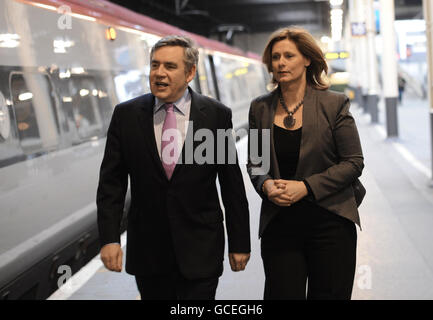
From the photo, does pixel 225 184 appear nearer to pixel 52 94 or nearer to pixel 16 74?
pixel 16 74

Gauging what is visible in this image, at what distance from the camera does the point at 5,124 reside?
4.50 meters

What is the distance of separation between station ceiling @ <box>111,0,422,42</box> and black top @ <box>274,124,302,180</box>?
2696cm

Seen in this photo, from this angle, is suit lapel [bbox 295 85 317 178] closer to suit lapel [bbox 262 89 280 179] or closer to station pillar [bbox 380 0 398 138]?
suit lapel [bbox 262 89 280 179]

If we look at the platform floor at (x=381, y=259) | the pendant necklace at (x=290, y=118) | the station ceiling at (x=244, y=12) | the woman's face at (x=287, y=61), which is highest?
the station ceiling at (x=244, y=12)

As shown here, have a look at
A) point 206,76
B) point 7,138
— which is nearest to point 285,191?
point 7,138

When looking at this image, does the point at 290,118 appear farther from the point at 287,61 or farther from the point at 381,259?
the point at 381,259

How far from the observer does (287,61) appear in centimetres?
267

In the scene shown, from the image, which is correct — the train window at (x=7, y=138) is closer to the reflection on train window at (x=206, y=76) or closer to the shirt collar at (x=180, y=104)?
the shirt collar at (x=180, y=104)

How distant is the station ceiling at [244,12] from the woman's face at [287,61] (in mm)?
26901

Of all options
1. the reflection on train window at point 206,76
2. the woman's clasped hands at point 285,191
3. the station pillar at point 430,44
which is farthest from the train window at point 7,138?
the reflection on train window at point 206,76

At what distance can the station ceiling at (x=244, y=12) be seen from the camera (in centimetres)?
3109

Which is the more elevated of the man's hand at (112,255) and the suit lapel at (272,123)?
the suit lapel at (272,123)

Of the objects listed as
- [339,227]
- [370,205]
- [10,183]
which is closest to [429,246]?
[370,205]

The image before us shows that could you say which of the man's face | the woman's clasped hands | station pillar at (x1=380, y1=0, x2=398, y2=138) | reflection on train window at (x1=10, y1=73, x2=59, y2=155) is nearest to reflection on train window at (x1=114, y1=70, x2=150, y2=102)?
reflection on train window at (x1=10, y1=73, x2=59, y2=155)
